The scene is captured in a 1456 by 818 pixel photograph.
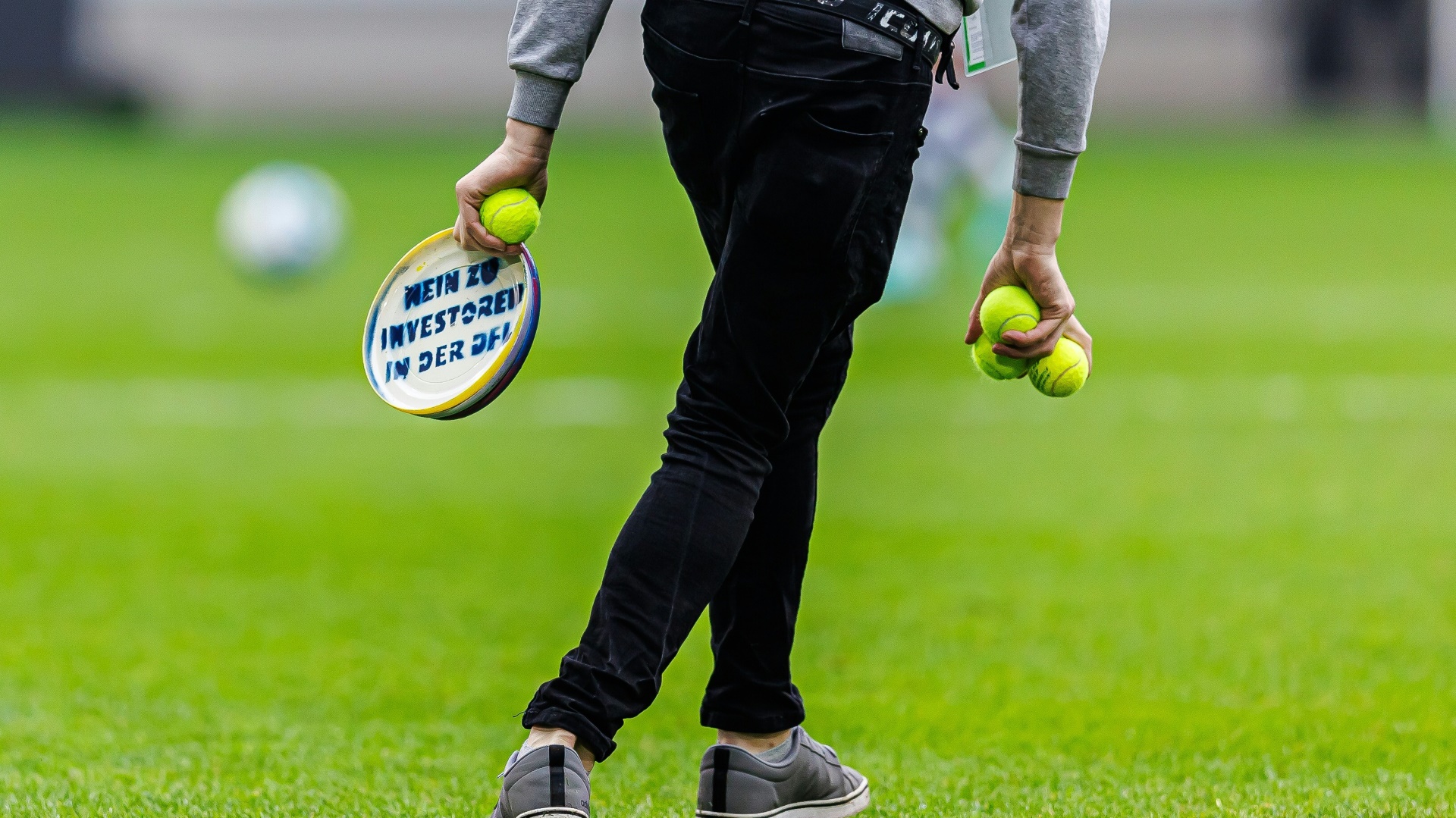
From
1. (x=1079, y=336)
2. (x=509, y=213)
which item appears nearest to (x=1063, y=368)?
(x=1079, y=336)

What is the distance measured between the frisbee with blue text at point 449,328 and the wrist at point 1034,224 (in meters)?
0.69

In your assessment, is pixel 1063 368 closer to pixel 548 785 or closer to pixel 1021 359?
pixel 1021 359

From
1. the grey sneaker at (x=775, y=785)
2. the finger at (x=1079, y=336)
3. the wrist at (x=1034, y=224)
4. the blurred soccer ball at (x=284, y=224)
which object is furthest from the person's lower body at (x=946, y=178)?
the wrist at (x=1034, y=224)

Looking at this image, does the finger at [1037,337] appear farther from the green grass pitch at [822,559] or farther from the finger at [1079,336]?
the green grass pitch at [822,559]

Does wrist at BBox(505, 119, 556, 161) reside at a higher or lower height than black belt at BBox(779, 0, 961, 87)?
lower

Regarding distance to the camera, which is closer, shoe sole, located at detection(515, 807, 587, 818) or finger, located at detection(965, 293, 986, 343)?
shoe sole, located at detection(515, 807, 587, 818)

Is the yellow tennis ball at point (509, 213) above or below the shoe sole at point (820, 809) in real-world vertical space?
above

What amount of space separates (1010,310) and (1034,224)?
16 centimetres

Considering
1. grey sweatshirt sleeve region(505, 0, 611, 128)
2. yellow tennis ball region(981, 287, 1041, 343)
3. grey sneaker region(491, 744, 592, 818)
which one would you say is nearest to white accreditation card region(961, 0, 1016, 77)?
yellow tennis ball region(981, 287, 1041, 343)

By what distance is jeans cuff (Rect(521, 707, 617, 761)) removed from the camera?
99.8 inches

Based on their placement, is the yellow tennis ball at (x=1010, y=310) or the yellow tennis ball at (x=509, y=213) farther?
the yellow tennis ball at (x=1010, y=310)

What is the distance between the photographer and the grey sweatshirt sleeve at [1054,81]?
2600 millimetres

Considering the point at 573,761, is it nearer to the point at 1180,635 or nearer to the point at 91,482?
the point at 1180,635

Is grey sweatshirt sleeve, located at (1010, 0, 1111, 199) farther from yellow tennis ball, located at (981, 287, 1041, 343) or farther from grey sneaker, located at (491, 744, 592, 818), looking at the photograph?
grey sneaker, located at (491, 744, 592, 818)
